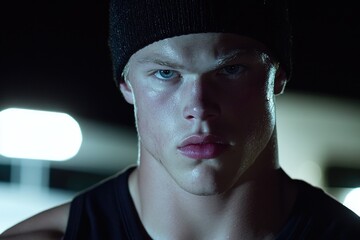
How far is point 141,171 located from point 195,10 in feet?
1.88

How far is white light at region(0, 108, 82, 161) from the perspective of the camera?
21.9 ft

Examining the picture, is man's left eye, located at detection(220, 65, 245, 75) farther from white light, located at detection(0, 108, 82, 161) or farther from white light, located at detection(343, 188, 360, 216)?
white light, located at detection(0, 108, 82, 161)

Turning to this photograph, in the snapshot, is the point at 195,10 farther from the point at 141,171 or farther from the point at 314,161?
the point at 314,161

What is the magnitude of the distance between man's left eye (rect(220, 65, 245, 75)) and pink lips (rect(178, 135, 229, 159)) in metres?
0.20

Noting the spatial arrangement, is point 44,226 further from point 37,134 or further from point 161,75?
point 37,134

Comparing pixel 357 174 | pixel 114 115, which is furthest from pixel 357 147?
pixel 114 115

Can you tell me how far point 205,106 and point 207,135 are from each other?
8 cm

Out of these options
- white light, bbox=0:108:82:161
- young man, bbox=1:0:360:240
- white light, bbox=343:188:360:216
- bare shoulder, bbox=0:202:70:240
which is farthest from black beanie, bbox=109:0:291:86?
white light, bbox=0:108:82:161

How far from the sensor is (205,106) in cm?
192

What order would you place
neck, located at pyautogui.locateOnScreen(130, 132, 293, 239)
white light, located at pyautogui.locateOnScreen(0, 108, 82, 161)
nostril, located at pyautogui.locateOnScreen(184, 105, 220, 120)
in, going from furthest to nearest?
white light, located at pyautogui.locateOnScreen(0, 108, 82, 161) → neck, located at pyautogui.locateOnScreen(130, 132, 293, 239) → nostril, located at pyautogui.locateOnScreen(184, 105, 220, 120)

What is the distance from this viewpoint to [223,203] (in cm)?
215

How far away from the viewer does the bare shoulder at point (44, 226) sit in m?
2.31

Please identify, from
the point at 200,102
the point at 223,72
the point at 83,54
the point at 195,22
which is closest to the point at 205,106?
the point at 200,102

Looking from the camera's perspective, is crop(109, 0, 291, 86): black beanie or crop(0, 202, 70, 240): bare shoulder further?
crop(0, 202, 70, 240): bare shoulder
